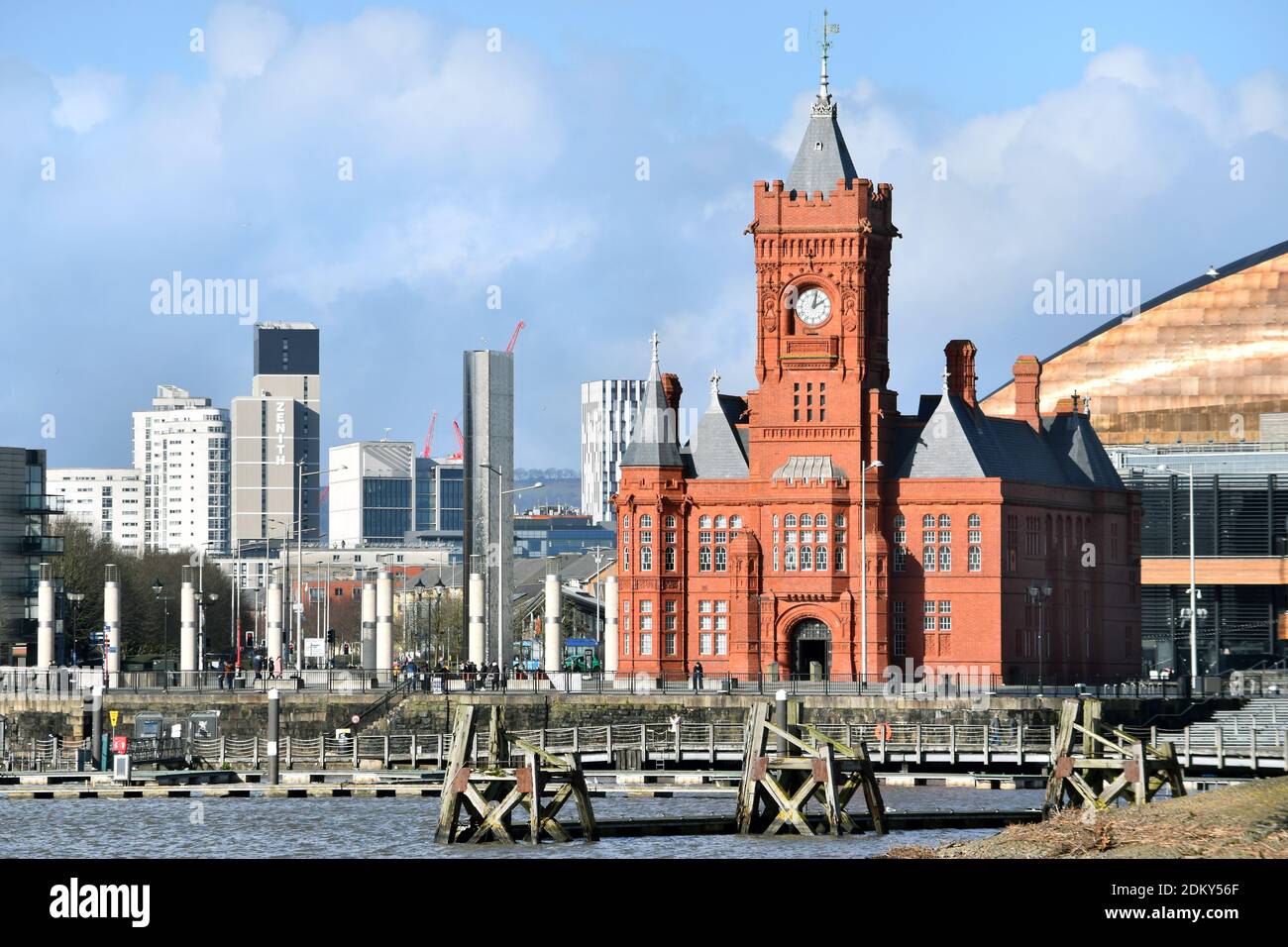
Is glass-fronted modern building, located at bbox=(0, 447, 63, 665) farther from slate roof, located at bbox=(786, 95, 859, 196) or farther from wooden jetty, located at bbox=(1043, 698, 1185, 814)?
wooden jetty, located at bbox=(1043, 698, 1185, 814)

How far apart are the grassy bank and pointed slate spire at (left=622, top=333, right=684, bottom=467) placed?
78998 mm

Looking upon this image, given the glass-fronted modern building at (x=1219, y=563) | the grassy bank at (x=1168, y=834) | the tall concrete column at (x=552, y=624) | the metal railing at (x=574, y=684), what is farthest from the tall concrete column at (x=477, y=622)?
the grassy bank at (x=1168, y=834)

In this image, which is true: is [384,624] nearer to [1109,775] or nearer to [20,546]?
[20,546]

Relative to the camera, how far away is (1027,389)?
139250 millimetres

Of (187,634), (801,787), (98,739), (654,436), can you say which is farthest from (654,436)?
(801,787)

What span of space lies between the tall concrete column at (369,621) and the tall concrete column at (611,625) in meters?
14.6

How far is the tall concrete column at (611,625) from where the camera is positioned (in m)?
125

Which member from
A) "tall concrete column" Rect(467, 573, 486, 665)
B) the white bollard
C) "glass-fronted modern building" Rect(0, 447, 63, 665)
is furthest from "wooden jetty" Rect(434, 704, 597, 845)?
"glass-fronted modern building" Rect(0, 447, 63, 665)

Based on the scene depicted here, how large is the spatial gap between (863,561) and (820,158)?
20246mm

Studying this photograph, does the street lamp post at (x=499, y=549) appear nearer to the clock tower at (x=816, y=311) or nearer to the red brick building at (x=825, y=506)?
the red brick building at (x=825, y=506)

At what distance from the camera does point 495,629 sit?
134 m
